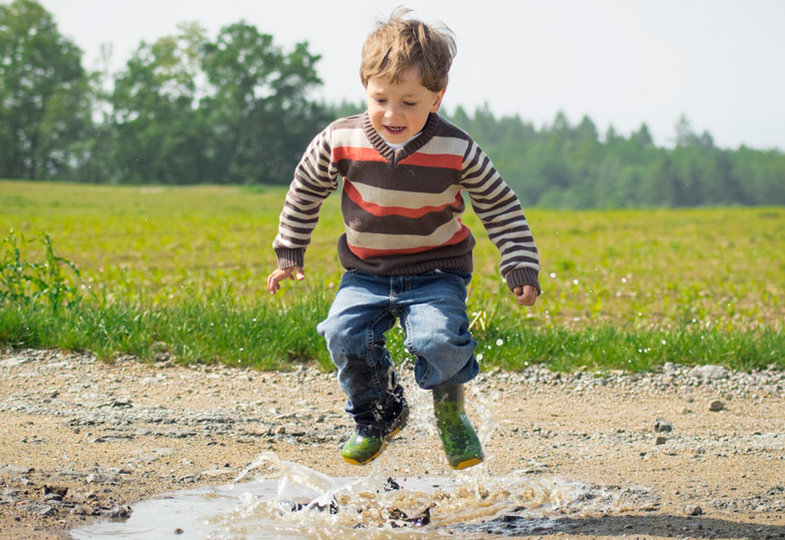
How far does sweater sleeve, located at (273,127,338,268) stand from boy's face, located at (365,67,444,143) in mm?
271

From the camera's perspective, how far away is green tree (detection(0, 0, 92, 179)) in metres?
45.5

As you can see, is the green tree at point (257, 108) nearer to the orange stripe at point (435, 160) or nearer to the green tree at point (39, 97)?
the green tree at point (39, 97)

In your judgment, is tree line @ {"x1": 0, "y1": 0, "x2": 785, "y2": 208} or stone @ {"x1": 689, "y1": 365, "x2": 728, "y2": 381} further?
tree line @ {"x1": 0, "y1": 0, "x2": 785, "y2": 208}

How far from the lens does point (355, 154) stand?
3.62 m

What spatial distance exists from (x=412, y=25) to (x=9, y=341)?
3969 millimetres

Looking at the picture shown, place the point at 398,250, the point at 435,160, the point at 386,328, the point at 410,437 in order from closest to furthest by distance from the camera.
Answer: the point at 435,160 < the point at 398,250 < the point at 386,328 < the point at 410,437

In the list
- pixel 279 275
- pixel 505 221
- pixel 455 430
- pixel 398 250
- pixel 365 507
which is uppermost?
pixel 505 221

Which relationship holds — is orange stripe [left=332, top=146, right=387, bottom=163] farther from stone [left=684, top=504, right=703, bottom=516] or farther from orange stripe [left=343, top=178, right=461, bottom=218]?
stone [left=684, top=504, right=703, bottom=516]

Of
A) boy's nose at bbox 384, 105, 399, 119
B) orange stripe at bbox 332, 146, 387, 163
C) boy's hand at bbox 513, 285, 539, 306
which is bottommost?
boy's hand at bbox 513, 285, 539, 306

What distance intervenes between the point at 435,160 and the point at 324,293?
347 centimetres

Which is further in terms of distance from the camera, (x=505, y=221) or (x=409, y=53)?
(x=505, y=221)

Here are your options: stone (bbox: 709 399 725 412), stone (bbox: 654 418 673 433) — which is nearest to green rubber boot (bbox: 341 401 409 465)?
stone (bbox: 654 418 673 433)

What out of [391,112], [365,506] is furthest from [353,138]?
[365,506]

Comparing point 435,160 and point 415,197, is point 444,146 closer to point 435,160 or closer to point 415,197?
point 435,160
